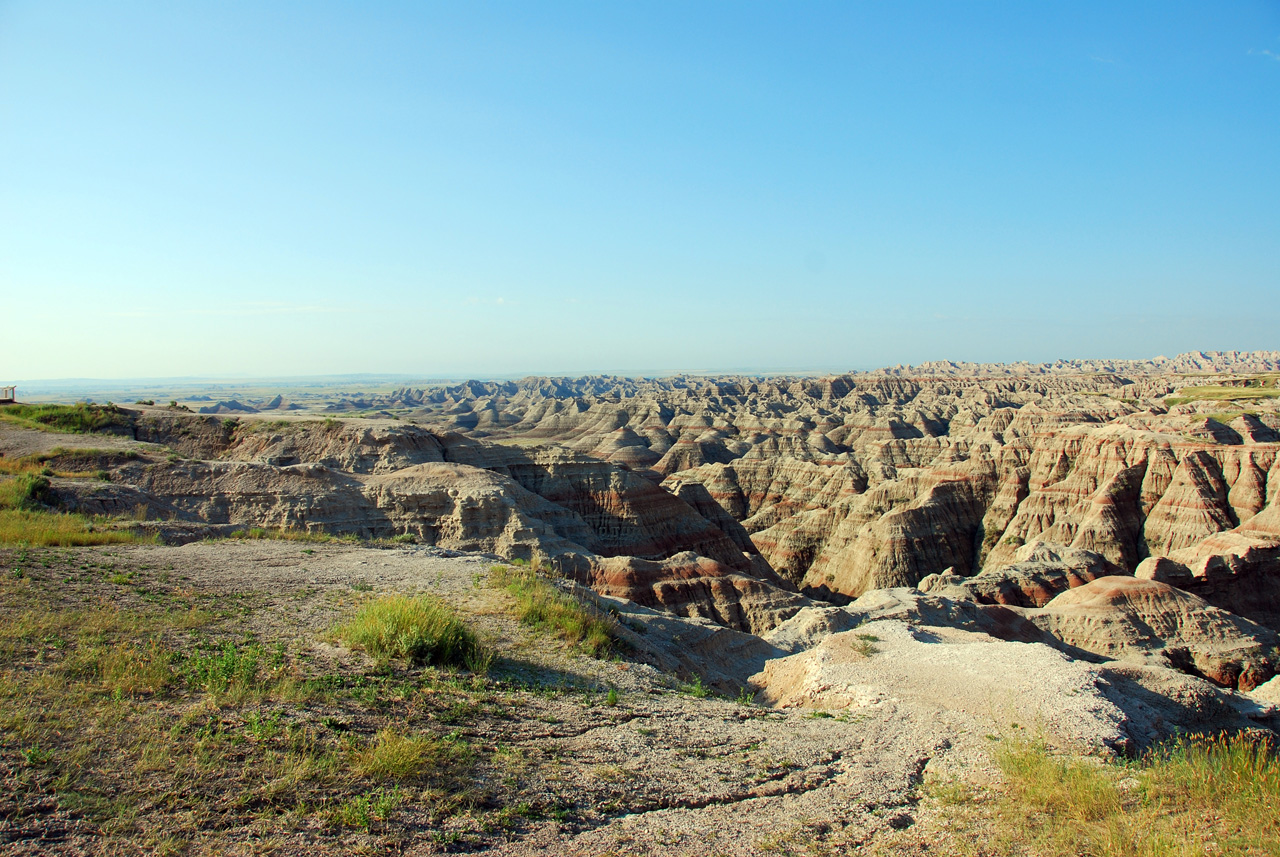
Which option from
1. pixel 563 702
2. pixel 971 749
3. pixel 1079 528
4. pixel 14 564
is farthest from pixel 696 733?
pixel 1079 528

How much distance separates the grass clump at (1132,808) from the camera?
523 centimetres

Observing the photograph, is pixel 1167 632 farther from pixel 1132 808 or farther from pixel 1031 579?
pixel 1132 808

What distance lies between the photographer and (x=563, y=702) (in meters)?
8.08

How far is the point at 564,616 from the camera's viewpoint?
11.3m

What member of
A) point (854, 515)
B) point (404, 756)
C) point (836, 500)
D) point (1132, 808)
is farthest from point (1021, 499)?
point (404, 756)

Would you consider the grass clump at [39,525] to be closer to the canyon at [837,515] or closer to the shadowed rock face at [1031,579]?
the canyon at [837,515]

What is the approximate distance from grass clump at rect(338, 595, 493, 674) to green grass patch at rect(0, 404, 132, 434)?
3440 cm

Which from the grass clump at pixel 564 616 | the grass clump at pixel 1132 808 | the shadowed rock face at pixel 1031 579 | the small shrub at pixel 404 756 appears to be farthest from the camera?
the shadowed rock face at pixel 1031 579

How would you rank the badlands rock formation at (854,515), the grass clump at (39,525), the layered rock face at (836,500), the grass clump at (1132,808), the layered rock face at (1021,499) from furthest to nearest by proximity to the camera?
the layered rock face at (1021,499) < the layered rock face at (836,500) < the badlands rock formation at (854,515) < the grass clump at (39,525) < the grass clump at (1132,808)

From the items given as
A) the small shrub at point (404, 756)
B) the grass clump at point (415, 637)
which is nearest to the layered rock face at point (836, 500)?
the grass clump at point (415, 637)

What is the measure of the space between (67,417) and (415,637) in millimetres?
38886

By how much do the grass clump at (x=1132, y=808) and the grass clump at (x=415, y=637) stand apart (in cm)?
579

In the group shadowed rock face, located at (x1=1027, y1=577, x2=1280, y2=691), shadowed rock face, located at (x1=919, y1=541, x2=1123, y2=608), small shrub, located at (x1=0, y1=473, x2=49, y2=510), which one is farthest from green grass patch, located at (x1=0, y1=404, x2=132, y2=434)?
shadowed rock face, located at (x1=1027, y1=577, x2=1280, y2=691)

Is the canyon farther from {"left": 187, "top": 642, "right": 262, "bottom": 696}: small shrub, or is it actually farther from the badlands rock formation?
{"left": 187, "top": 642, "right": 262, "bottom": 696}: small shrub
